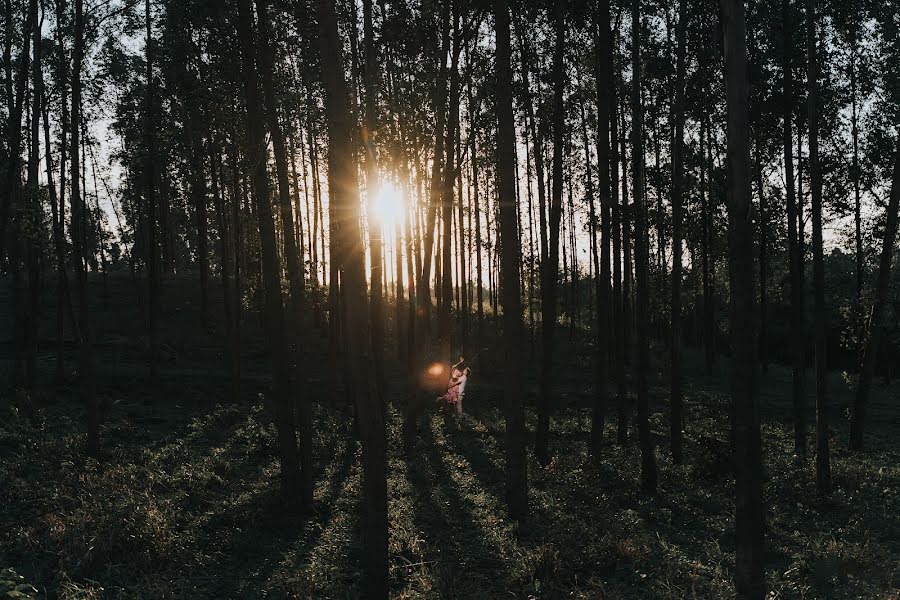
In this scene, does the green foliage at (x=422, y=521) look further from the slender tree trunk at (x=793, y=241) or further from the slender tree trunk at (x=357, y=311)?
the slender tree trunk at (x=793, y=241)

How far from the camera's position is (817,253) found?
14125 mm

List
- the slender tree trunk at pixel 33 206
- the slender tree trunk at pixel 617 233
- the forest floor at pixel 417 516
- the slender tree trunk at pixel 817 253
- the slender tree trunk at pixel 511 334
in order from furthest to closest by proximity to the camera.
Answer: the slender tree trunk at pixel 617 233 → the slender tree trunk at pixel 33 206 → the slender tree trunk at pixel 817 253 → the slender tree trunk at pixel 511 334 → the forest floor at pixel 417 516

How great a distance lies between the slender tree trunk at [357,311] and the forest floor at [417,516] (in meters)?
0.78

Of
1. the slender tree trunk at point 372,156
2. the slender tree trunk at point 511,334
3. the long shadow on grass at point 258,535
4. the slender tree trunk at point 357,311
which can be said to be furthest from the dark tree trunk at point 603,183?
the slender tree trunk at point 357,311

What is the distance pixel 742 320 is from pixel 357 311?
15.0 ft

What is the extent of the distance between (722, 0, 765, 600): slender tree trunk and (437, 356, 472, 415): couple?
50.5 feet

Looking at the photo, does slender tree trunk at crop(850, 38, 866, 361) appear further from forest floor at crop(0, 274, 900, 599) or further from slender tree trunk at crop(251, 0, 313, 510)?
slender tree trunk at crop(251, 0, 313, 510)

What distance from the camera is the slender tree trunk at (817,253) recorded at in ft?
43.9

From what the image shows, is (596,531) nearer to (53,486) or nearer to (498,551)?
(498,551)

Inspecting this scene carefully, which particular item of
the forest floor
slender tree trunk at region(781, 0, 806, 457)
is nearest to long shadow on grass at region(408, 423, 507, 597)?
the forest floor

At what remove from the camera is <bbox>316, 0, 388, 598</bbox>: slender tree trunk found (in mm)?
7906

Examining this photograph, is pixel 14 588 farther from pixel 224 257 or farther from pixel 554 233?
pixel 224 257

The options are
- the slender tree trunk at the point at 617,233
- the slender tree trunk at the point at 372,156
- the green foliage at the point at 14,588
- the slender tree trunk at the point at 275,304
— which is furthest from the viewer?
the slender tree trunk at the point at 617,233

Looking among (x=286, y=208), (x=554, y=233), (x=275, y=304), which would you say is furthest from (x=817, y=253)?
(x=275, y=304)
